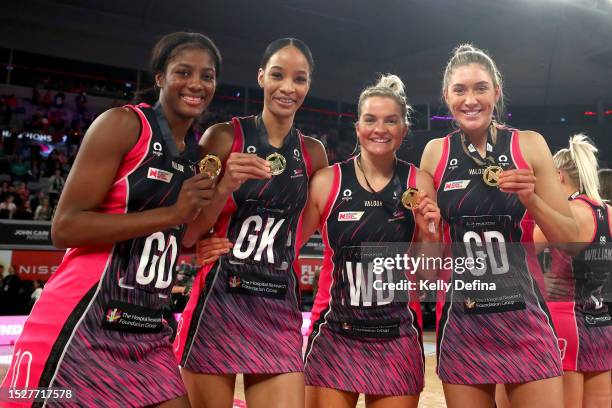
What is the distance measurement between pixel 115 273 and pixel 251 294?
655 mm

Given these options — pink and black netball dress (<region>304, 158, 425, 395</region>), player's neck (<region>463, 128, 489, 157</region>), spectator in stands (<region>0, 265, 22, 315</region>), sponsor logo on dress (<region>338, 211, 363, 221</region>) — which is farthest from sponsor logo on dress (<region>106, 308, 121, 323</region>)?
spectator in stands (<region>0, 265, 22, 315</region>)

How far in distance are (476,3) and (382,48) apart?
3727 mm

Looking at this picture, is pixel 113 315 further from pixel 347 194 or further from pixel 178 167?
pixel 347 194

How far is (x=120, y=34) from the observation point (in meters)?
14.4

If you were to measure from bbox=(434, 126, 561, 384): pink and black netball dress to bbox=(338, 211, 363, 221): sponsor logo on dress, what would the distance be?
0.37 meters

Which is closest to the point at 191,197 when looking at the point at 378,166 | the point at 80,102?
the point at 378,166

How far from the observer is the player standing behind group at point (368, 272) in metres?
2.44

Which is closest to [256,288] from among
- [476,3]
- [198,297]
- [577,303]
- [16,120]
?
[198,297]

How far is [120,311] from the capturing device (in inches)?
74.0

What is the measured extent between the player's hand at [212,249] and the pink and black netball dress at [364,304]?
520mm

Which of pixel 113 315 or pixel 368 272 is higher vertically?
pixel 368 272

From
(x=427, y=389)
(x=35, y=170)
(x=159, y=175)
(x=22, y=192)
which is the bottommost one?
(x=427, y=389)

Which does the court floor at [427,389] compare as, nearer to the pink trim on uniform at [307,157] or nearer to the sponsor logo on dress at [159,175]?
the pink trim on uniform at [307,157]
